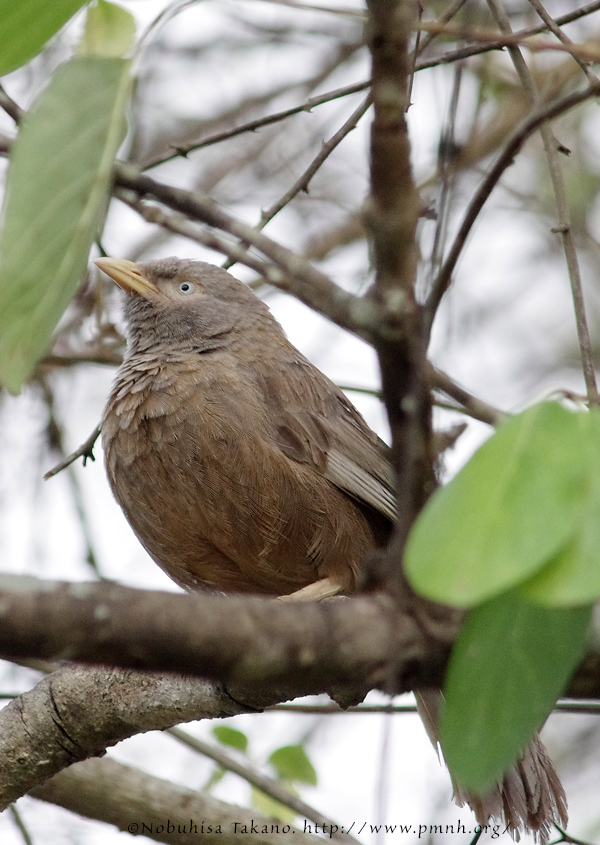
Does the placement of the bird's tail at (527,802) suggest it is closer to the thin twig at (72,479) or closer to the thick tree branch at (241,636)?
the thin twig at (72,479)

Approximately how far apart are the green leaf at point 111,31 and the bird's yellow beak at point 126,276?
148 centimetres

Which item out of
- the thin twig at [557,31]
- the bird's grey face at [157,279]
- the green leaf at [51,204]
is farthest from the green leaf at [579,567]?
the bird's grey face at [157,279]

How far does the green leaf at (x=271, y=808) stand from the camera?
4445mm

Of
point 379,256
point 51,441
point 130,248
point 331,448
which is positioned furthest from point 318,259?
point 379,256

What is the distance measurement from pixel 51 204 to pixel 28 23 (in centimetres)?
→ 51

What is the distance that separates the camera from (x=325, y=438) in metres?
4.55

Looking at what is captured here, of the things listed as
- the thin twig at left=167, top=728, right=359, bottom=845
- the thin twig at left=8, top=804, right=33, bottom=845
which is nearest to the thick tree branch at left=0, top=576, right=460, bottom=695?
the thin twig at left=167, top=728, right=359, bottom=845

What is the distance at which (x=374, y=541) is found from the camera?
14.7ft

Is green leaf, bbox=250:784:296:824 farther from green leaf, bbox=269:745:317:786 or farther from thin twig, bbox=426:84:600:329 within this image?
thin twig, bbox=426:84:600:329

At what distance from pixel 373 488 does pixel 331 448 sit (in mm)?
264

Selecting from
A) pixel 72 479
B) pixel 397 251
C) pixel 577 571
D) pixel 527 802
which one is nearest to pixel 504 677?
pixel 577 571

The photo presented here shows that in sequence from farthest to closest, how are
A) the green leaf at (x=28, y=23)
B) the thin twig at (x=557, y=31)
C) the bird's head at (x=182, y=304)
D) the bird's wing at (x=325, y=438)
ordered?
the bird's head at (x=182, y=304) → the bird's wing at (x=325, y=438) → the thin twig at (x=557, y=31) → the green leaf at (x=28, y=23)

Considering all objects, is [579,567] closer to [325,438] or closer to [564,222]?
[564,222]

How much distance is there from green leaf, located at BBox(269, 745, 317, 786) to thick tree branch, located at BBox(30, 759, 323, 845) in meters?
0.28
